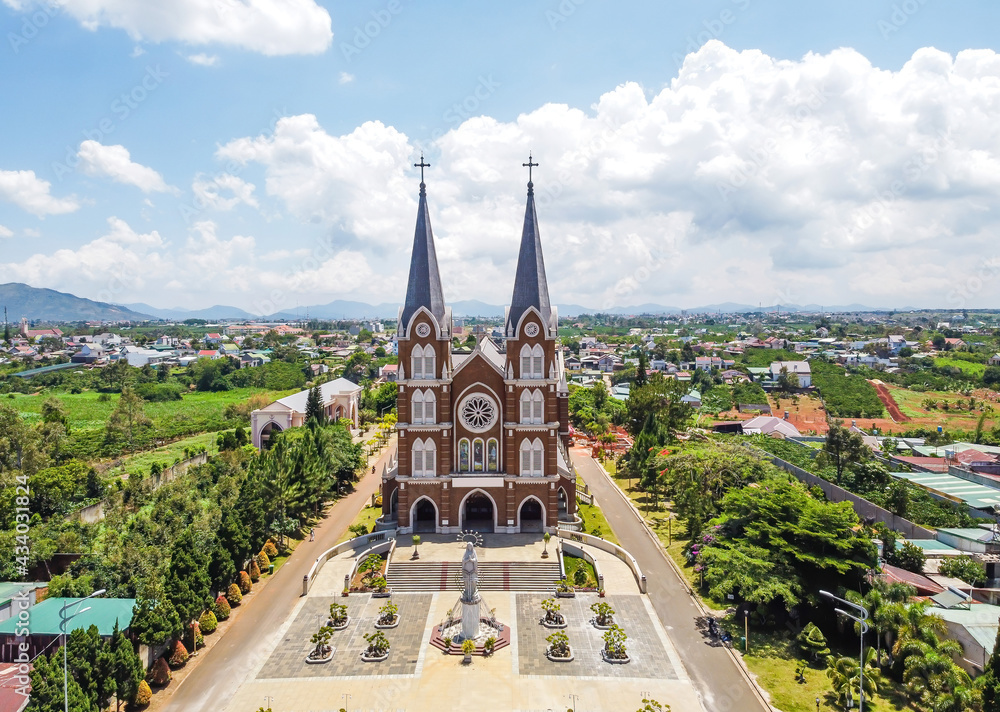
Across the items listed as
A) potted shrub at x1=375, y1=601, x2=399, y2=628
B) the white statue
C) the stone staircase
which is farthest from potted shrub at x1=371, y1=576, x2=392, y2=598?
the white statue

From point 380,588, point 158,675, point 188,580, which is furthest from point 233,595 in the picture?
point 380,588

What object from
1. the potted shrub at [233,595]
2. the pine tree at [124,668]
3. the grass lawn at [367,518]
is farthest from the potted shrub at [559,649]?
the grass lawn at [367,518]

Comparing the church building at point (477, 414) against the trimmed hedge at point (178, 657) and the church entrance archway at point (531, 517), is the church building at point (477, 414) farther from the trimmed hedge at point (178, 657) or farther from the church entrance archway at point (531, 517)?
the trimmed hedge at point (178, 657)

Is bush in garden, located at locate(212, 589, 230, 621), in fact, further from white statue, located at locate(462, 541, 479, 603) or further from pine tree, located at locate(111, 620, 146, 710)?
white statue, located at locate(462, 541, 479, 603)

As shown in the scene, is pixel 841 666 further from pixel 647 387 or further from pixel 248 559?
pixel 647 387

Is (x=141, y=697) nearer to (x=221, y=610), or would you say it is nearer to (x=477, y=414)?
(x=221, y=610)
